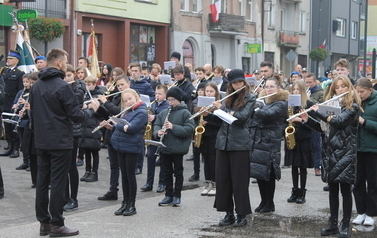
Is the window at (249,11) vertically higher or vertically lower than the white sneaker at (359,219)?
higher

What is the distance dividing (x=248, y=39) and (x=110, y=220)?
31.6 meters

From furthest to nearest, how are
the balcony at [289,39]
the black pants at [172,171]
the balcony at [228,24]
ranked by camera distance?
the balcony at [289,39] → the balcony at [228,24] → the black pants at [172,171]

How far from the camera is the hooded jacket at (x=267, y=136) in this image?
8867mm

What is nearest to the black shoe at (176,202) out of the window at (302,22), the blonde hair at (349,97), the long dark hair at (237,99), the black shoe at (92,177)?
the long dark hair at (237,99)

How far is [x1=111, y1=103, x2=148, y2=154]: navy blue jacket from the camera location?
29.2 feet

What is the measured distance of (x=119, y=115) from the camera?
9297 millimetres

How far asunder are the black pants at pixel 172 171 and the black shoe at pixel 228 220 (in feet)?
4.47

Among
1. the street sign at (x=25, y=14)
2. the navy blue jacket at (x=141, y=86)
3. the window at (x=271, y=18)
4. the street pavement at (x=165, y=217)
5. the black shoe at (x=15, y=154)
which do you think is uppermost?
the window at (x=271, y=18)

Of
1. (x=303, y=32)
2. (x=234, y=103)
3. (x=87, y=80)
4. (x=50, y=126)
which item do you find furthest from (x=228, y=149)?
(x=303, y=32)

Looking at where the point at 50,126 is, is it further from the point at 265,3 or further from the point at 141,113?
the point at 265,3

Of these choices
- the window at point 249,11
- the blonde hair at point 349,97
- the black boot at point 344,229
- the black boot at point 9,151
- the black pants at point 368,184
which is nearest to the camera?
the black boot at point 344,229

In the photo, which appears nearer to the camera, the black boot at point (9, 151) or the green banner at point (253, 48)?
the black boot at point (9, 151)

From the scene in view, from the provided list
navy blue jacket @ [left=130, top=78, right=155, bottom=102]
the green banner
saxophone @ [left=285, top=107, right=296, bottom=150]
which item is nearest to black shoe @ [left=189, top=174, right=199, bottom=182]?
navy blue jacket @ [left=130, top=78, right=155, bottom=102]

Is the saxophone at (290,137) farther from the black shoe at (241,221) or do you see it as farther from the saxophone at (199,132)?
the black shoe at (241,221)
